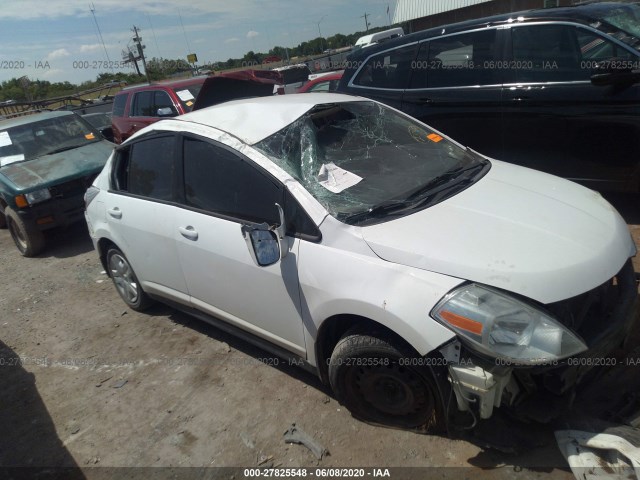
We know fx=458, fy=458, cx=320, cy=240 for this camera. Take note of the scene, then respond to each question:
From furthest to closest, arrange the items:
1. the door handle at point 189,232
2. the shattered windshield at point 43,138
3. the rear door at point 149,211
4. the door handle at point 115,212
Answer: the shattered windshield at point 43,138
the door handle at point 115,212
the rear door at point 149,211
the door handle at point 189,232

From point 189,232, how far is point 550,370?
2158mm

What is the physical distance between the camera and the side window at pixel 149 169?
126 inches

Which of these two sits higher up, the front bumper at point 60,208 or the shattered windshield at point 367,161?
the shattered windshield at point 367,161

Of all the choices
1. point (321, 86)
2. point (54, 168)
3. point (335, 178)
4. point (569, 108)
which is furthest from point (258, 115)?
point (321, 86)

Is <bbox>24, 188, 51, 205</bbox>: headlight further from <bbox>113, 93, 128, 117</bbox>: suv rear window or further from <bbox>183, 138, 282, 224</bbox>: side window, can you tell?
<bbox>113, 93, 128, 117</bbox>: suv rear window

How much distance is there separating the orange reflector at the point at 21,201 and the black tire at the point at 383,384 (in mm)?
5234

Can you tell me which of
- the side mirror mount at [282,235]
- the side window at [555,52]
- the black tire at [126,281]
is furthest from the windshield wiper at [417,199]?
the black tire at [126,281]

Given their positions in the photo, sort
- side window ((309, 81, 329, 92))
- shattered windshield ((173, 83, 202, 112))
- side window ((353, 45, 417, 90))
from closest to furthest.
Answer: side window ((353, 45, 417, 90)) < shattered windshield ((173, 83, 202, 112)) < side window ((309, 81, 329, 92))

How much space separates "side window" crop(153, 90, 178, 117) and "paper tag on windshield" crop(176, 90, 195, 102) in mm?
204

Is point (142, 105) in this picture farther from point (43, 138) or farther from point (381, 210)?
point (381, 210)

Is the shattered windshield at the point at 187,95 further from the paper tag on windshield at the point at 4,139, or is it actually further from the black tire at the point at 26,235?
the black tire at the point at 26,235

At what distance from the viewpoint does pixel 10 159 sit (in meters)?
6.43

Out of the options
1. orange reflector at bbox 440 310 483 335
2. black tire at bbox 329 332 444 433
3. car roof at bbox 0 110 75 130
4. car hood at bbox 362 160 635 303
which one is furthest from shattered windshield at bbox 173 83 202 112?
orange reflector at bbox 440 310 483 335

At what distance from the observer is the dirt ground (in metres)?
2.34
